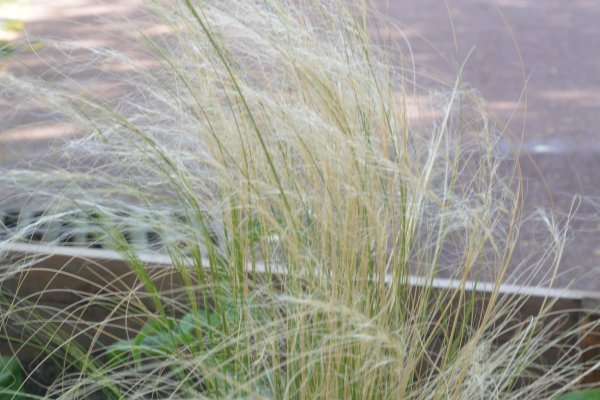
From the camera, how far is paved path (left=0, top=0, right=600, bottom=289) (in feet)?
6.40

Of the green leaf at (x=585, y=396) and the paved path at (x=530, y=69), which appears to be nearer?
the green leaf at (x=585, y=396)

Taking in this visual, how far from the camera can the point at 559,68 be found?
2.48m

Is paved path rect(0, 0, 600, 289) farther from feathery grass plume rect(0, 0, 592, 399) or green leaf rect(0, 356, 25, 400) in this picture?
feathery grass plume rect(0, 0, 592, 399)

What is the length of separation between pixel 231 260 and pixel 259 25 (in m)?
0.24

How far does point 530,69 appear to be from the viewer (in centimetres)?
248

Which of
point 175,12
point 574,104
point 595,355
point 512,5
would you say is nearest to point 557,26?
point 512,5

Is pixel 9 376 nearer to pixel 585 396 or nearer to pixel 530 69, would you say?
pixel 585 396

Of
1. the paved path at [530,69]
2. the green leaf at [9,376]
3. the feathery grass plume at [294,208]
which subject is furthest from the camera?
the paved path at [530,69]

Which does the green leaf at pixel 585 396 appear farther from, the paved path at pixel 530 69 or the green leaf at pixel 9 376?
the paved path at pixel 530 69

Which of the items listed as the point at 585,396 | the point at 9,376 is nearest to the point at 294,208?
the point at 585,396

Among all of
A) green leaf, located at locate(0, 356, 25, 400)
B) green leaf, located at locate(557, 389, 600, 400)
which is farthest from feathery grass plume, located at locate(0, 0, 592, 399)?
green leaf, located at locate(0, 356, 25, 400)

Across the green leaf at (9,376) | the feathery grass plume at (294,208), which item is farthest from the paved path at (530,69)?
the feathery grass plume at (294,208)

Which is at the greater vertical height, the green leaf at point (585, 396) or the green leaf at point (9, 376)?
the green leaf at point (585, 396)

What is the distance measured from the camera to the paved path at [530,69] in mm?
1952
